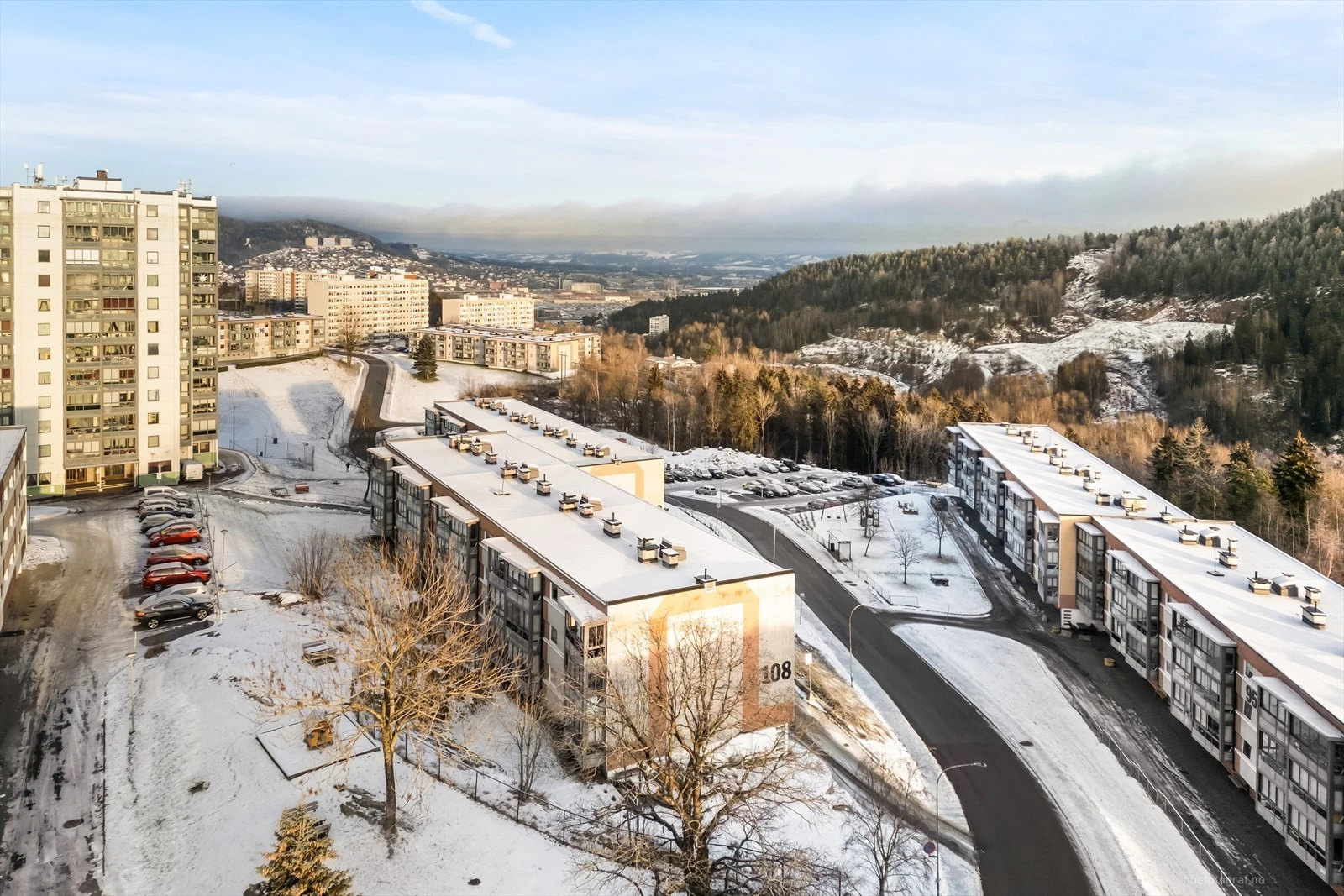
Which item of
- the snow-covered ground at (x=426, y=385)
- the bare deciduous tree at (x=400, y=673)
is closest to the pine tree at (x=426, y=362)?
the snow-covered ground at (x=426, y=385)

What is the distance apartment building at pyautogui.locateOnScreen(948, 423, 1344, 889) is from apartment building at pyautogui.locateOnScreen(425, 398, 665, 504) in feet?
55.1

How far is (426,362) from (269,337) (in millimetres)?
20905

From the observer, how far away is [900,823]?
2112cm

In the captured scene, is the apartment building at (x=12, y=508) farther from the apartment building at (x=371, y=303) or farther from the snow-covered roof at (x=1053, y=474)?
the apartment building at (x=371, y=303)

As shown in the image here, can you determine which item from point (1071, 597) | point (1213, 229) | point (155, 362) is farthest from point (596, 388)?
point (1213, 229)

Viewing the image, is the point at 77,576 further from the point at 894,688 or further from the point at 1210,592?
the point at 1210,592

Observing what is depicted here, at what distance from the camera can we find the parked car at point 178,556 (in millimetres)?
31953

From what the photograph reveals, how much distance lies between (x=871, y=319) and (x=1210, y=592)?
12570 cm

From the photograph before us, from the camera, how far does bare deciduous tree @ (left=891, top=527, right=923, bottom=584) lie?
135ft

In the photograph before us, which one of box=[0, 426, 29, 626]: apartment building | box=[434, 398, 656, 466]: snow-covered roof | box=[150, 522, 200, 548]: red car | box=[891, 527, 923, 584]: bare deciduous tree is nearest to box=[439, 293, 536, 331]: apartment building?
box=[434, 398, 656, 466]: snow-covered roof

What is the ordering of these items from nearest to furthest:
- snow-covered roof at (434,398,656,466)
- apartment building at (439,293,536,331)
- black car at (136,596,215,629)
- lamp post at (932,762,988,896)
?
lamp post at (932,762,988,896) < black car at (136,596,215,629) < snow-covered roof at (434,398,656,466) < apartment building at (439,293,536,331)

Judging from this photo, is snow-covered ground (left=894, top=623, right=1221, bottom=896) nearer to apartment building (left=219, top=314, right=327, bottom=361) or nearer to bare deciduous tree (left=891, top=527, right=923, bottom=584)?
bare deciduous tree (left=891, top=527, right=923, bottom=584)

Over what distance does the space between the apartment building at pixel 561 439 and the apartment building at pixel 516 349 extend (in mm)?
41602

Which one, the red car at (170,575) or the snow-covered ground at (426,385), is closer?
the red car at (170,575)
